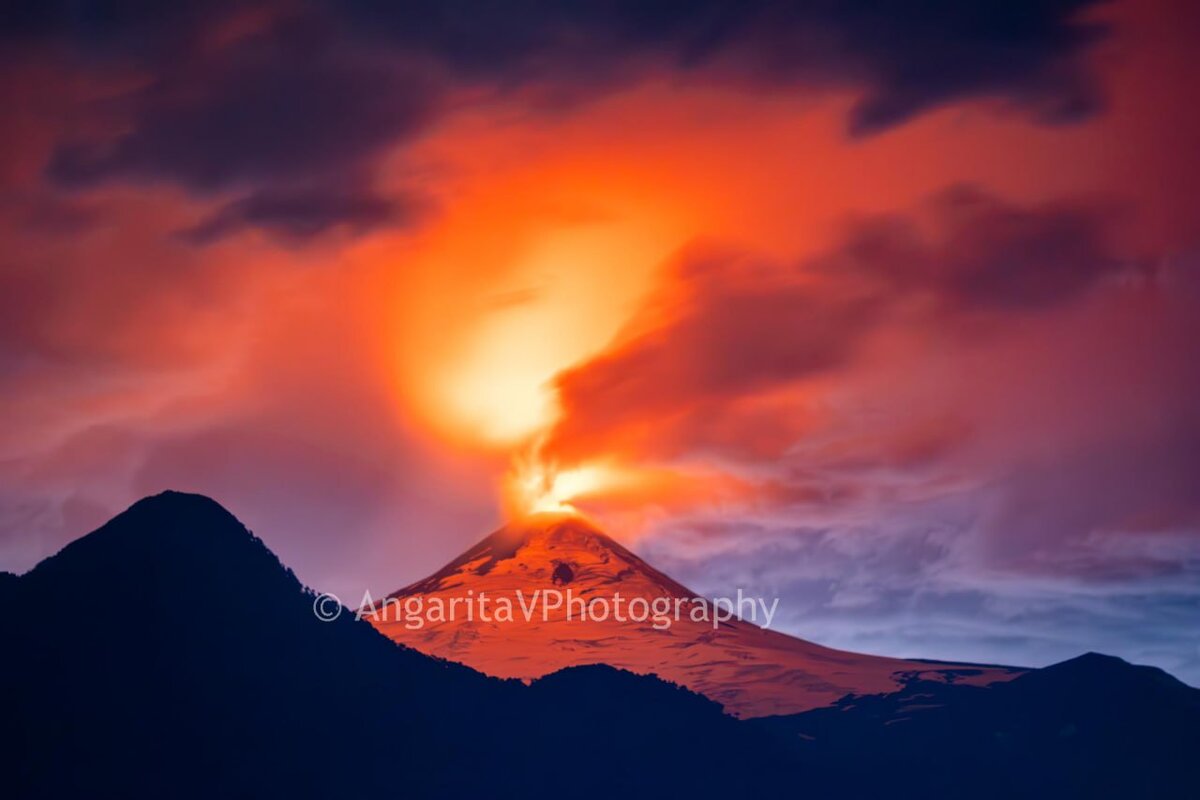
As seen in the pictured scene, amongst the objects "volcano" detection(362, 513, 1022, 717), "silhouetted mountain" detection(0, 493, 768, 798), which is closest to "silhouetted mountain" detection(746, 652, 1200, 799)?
"volcano" detection(362, 513, 1022, 717)

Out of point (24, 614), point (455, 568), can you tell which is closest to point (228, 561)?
point (24, 614)

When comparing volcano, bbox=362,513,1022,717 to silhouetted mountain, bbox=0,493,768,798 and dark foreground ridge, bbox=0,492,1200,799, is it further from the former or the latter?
silhouetted mountain, bbox=0,493,768,798

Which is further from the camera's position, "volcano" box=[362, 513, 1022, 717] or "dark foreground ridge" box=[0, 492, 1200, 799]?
"volcano" box=[362, 513, 1022, 717]

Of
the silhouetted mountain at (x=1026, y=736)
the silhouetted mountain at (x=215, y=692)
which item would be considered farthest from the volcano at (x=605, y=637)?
the silhouetted mountain at (x=215, y=692)

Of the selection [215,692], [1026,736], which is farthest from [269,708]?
[1026,736]

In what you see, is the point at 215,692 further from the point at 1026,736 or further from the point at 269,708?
the point at 1026,736

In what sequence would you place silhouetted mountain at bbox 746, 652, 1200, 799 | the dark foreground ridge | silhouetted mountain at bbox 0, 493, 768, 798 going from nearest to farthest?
silhouetted mountain at bbox 0, 493, 768, 798
the dark foreground ridge
silhouetted mountain at bbox 746, 652, 1200, 799
